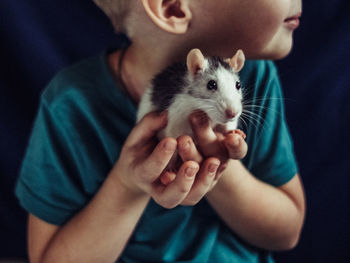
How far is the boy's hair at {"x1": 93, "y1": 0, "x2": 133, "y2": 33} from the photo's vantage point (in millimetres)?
650

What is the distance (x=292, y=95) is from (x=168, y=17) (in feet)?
1.52

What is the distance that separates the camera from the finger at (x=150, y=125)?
1.88ft

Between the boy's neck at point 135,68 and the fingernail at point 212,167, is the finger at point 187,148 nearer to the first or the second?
the fingernail at point 212,167

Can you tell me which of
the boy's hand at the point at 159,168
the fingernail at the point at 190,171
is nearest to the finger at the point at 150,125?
the boy's hand at the point at 159,168

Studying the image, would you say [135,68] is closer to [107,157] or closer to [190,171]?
[107,157]

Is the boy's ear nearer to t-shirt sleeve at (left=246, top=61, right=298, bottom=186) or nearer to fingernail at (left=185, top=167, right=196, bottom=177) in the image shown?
fingernail at (left=185, top=167, right=196, bottom=177)

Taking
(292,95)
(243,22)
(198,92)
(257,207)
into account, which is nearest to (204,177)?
(198,92)

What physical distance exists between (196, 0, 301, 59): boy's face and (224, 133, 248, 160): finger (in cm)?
14

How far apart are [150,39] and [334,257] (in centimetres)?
72

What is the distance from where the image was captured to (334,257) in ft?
3.06

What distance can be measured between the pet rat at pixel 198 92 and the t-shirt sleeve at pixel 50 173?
30cm

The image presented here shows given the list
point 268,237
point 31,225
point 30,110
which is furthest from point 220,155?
point 30,110

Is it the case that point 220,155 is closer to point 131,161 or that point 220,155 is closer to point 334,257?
point 131,161

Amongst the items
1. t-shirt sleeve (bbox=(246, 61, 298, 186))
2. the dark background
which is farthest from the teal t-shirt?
the dark background
